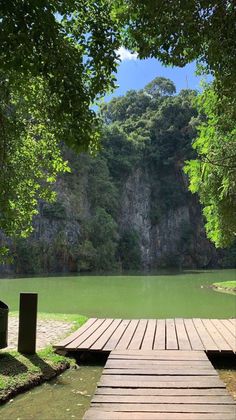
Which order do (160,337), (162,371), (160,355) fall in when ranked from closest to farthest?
1. (162,371)
2. (160,355)
3. (160,337)

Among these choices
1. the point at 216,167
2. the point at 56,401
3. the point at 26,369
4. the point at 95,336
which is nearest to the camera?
the point at 56,401

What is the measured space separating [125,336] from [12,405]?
310 centimetres

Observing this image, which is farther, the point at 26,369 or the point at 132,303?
the point at 132,303

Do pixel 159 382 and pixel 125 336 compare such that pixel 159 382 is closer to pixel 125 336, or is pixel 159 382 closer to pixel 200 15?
pixel 125 336

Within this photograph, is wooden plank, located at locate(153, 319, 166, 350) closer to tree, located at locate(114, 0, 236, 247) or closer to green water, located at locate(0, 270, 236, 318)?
tree, located at locate(114, 0, 236, 247)

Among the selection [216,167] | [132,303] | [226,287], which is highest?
[216,167]

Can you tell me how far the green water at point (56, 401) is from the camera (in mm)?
4559

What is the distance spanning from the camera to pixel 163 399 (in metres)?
4.46

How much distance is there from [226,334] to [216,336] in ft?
0.99

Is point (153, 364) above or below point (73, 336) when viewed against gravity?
below

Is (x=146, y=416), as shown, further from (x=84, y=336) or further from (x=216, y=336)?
(x=216, y=336)

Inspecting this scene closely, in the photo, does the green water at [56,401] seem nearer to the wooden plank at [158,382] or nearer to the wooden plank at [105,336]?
the wooden plank at [158,382]

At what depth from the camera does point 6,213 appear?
5.70m

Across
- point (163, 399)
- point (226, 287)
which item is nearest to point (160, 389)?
point (163, 399)
